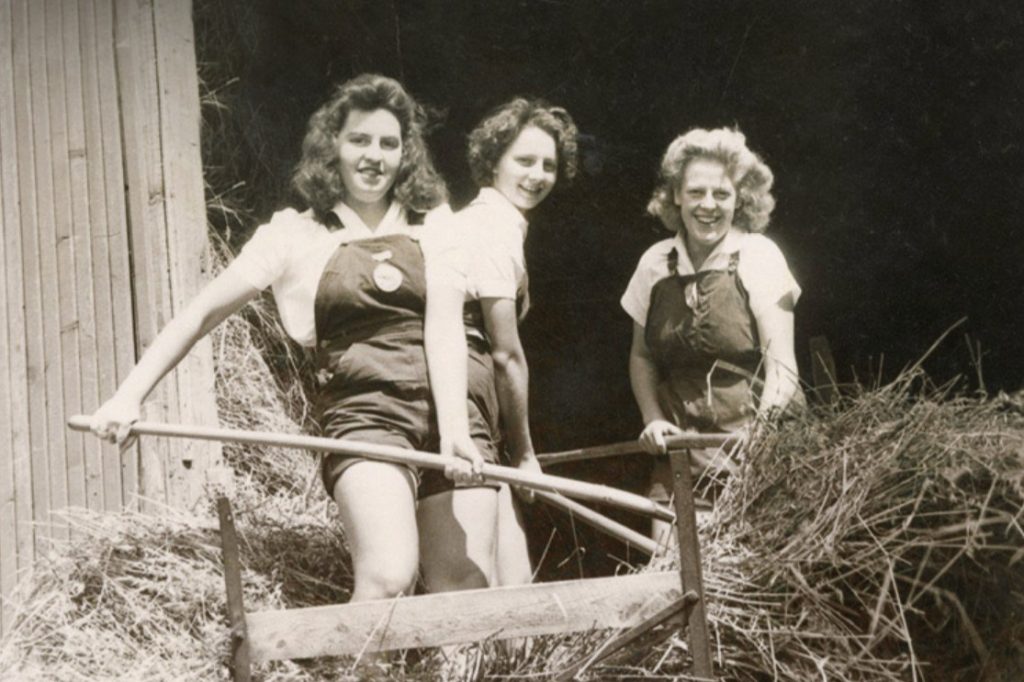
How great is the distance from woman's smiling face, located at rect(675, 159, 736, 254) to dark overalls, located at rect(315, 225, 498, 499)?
2.72ft

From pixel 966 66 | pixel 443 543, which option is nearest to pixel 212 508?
pixel 443 543

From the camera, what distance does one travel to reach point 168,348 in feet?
12.6

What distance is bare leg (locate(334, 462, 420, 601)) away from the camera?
11.5 ft

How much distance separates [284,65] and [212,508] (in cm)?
164

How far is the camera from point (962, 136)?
5082 millimetres

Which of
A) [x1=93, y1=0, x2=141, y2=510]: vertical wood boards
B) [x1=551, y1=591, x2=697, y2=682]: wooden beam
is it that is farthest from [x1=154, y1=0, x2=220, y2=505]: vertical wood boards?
[x1=551, y1=591, x2=697, y2=682]: wooden beam

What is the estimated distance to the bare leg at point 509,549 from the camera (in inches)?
156

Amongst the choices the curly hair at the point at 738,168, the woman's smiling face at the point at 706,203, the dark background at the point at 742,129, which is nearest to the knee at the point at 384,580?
the woman's smiling face at the point at 706,203

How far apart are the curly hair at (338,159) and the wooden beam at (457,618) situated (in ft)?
4.39

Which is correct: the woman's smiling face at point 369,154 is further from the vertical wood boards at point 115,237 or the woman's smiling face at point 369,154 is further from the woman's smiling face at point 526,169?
the vertical wood boards at point 115,237

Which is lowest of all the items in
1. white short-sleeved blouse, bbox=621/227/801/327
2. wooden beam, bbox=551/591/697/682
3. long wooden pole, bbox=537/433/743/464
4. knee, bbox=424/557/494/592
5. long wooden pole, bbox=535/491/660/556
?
wooden beam, bbox=551/591/697/682

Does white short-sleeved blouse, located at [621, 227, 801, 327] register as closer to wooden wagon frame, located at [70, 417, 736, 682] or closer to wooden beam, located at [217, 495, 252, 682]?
wooden wagon frame, located at [70, 417, 736, 682]

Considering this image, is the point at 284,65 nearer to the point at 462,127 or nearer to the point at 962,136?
the point at 462,127

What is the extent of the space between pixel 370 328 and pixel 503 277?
41 centimetres
